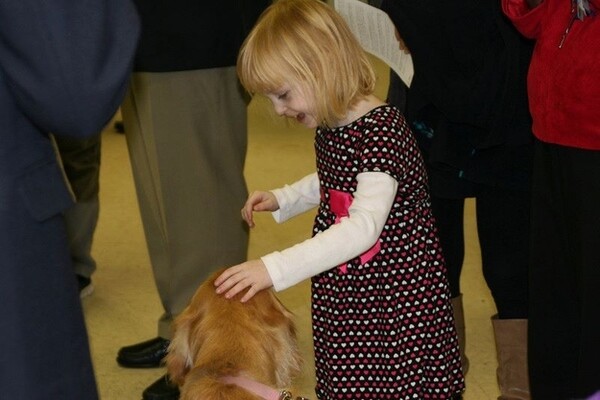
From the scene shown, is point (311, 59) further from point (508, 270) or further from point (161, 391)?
point (161, 391)

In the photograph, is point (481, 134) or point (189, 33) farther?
point (189, 33)

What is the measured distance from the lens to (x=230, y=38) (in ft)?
9.06

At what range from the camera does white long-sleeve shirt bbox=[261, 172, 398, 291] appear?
6.60 feet

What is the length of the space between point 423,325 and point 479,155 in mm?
491

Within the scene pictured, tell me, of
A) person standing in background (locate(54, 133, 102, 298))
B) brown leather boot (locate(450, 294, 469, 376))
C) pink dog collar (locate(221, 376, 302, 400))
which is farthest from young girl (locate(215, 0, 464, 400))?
person standing in background (locate(54, 133, 102, 298))

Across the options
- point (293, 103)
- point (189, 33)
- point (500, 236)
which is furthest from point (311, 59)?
point (500, 236)

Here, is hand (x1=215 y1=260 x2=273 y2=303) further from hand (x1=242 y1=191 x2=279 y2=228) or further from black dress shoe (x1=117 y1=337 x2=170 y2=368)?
black dress shoe (x1=117 y1=337 x2=170 y2=368)

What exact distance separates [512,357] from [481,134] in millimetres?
617

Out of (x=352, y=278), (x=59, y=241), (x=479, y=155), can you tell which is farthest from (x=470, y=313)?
(x=59, y=241)

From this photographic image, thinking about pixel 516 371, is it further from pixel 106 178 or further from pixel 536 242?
pixel 106 178

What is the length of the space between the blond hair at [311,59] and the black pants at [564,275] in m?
0.45

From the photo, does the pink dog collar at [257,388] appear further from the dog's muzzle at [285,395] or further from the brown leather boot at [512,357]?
the brown leather boot at [512,357]

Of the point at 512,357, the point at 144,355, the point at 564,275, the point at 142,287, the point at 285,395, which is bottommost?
the point at 142,287

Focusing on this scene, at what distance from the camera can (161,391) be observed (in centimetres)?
303
